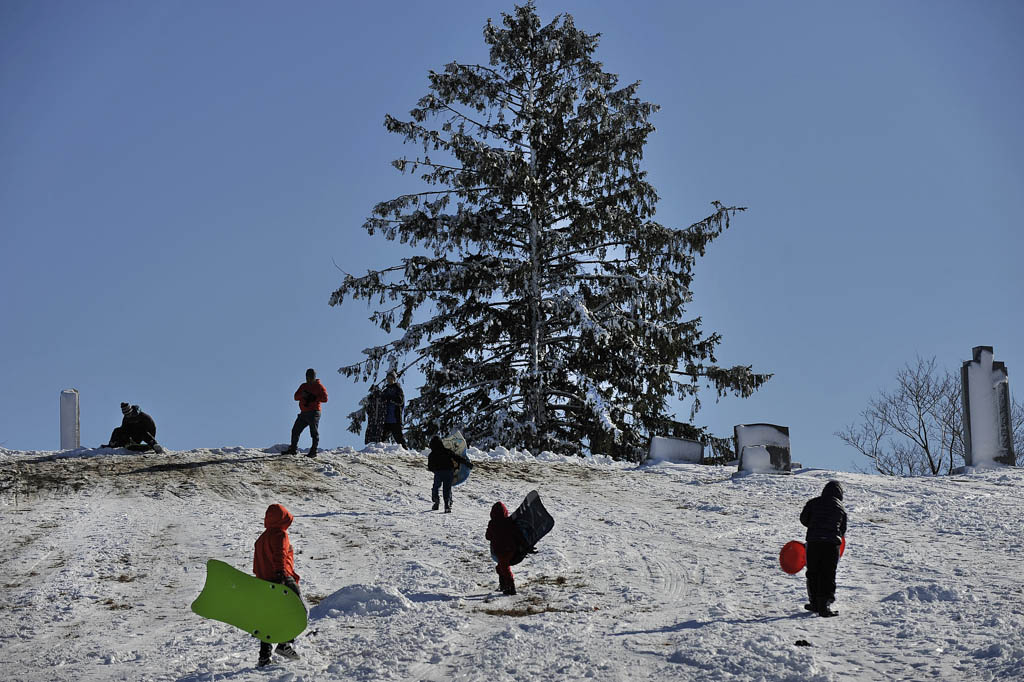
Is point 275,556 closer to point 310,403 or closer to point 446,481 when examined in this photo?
point 446,481

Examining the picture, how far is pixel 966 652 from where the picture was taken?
27.8ft

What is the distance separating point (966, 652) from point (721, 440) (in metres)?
21.3

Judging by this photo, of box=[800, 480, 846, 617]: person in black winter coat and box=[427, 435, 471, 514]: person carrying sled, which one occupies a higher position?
box=[427, 435, 471, 514]: person carrying sled

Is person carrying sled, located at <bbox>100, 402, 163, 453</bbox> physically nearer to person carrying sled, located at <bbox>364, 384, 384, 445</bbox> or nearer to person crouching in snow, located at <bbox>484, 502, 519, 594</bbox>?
person carrying sled, located at <bbox>364, 384, 384, 445</bbox>

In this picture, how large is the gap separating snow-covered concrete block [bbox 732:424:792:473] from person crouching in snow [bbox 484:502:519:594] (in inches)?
437

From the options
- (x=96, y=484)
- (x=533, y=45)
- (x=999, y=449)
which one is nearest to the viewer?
(x=96, y=484)

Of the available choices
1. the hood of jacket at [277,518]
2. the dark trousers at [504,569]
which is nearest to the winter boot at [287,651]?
the hood of jacket at [277,518]

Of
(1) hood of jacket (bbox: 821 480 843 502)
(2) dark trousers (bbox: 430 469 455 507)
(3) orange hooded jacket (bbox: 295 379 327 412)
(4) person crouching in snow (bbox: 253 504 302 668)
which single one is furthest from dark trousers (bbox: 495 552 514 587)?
(3) orange hooded jacket (bbox: 295 379 327 412)

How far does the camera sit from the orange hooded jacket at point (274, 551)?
883 cm

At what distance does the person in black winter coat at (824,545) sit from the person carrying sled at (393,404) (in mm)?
12125

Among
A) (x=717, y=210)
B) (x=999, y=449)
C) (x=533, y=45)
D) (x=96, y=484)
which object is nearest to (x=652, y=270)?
(x=717, y=210)

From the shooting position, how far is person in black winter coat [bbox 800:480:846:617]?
1022 cm

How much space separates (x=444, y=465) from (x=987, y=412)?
1384 centimetres

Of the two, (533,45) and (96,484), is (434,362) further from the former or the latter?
(96,484)
